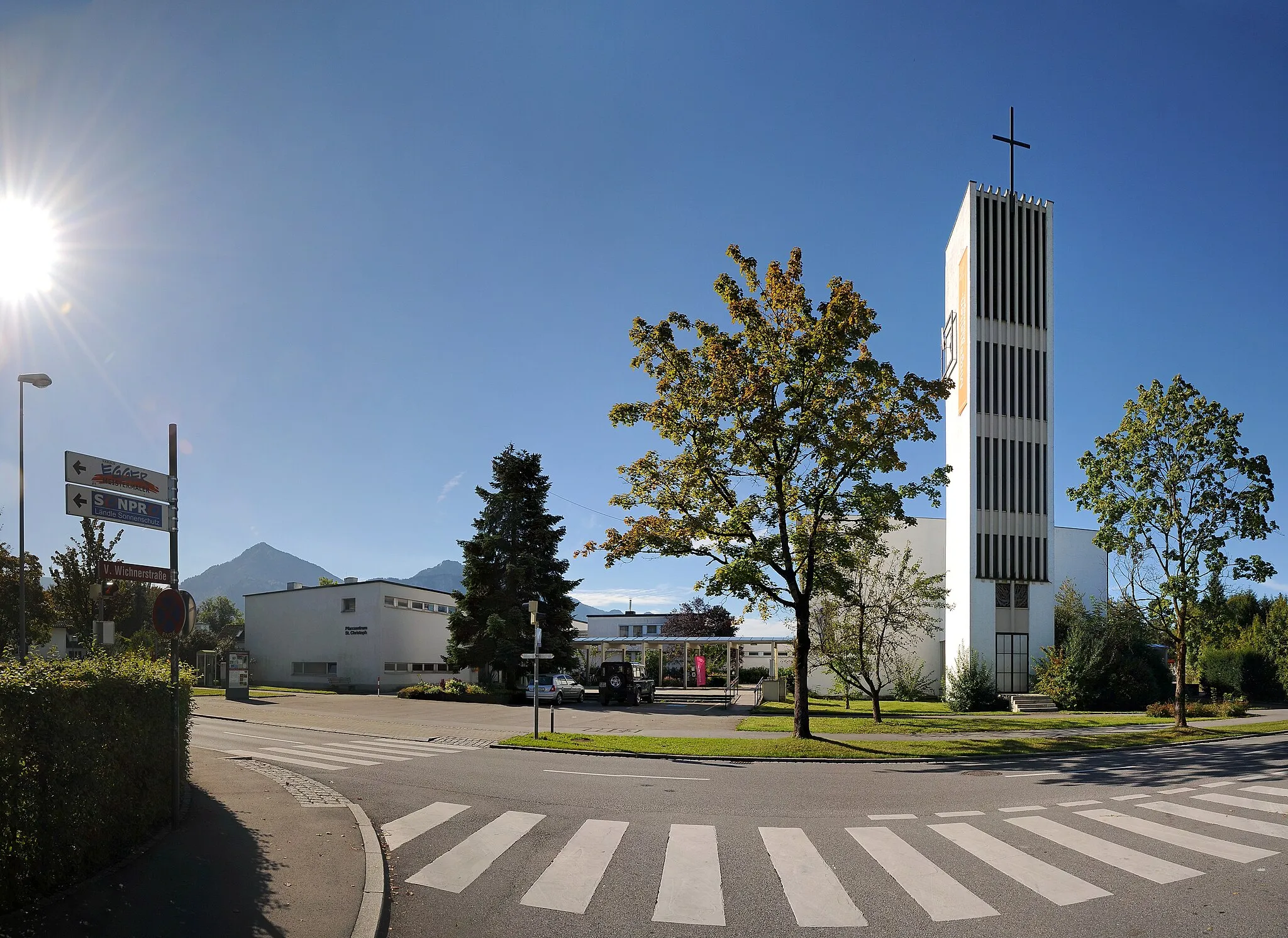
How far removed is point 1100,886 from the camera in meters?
7.68

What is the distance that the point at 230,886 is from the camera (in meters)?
7.34

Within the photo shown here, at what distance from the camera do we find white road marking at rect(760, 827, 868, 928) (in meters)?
6.80

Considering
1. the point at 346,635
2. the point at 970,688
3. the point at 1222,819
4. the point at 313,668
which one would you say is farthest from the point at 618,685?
the point at 1222,819

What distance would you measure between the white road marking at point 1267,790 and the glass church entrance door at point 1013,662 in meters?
28.8

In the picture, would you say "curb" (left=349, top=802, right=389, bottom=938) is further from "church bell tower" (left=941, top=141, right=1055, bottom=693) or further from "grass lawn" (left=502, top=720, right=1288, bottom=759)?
"church bell tower" (left=941, top=141, right=1055, bottom=693)

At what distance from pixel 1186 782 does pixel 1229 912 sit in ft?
29.5

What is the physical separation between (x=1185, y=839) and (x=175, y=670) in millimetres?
12201

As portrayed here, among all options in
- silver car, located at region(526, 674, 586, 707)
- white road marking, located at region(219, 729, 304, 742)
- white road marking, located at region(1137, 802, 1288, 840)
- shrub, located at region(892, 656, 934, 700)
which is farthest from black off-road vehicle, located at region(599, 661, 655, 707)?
white road marking, located at region(1137, 802, 1288, 840)

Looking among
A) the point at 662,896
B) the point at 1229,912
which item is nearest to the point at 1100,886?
the point at 1229,912

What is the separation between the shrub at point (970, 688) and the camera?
37750 mm

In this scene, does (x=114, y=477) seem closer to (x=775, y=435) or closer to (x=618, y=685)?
(x=775, y=435)

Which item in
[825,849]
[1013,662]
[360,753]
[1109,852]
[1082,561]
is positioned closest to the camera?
[1109,852]

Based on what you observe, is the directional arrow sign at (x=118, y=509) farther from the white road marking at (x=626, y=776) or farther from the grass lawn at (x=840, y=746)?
the grass lawn at (x=840, y=746)

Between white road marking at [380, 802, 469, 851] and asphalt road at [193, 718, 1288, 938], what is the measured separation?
0.16 ft
